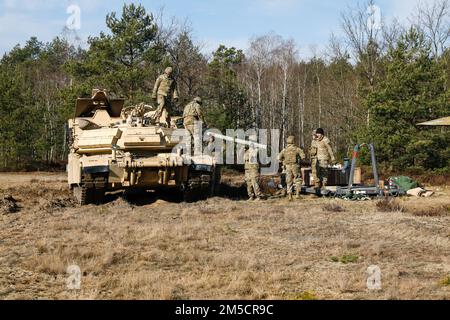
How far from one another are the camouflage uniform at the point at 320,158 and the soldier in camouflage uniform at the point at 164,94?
12.4ft

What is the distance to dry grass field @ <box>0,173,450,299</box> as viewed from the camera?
570 centimetres

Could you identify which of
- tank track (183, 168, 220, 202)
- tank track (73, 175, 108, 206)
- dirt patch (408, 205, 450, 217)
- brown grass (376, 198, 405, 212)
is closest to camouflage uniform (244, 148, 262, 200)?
tank track (183, 168, 220, 202)

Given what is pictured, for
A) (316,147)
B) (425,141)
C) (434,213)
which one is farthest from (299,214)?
(425,141)

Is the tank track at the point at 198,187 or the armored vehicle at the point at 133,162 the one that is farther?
the tank track at the point at 198,187

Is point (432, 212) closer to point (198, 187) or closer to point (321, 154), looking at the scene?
point (321, 154)

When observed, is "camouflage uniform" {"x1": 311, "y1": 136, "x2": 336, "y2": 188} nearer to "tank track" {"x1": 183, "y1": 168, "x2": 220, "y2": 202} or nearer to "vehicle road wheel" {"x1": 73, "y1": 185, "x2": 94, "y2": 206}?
"tank track" {"x1": 183, "y1": 168, "x2": 220, "y2": 202}

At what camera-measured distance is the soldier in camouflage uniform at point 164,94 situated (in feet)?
49.5

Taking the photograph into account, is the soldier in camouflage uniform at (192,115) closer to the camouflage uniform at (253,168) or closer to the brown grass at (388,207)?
the camouflage uniform at (253,168)

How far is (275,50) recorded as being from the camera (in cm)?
→ 4559

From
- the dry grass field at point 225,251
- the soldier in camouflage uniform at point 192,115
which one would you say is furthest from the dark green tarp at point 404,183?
the soldier in camouflage uniform at point 192,115

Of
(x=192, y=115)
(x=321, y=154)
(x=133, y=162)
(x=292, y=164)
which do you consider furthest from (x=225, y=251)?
(x=321, y=154)
